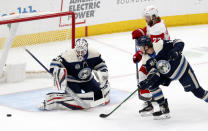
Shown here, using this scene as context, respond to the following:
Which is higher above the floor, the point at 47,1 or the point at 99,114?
the point at 47,1

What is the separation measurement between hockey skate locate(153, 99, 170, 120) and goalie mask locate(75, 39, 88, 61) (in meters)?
0.87

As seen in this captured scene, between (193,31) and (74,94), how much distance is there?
4309 mm

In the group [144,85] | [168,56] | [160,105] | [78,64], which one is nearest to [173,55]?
[168,56]

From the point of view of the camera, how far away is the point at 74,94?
200 inches

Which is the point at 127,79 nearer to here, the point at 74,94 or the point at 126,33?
the point at 74,94

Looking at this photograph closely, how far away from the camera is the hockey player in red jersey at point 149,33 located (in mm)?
4875

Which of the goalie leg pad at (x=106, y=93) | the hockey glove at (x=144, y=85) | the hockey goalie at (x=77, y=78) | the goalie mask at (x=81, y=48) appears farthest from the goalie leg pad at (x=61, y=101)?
the hockey glove at (x=144, y=85)

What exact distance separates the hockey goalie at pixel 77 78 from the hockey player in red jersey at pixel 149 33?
38 cm

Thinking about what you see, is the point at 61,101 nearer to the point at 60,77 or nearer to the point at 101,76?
the point at 60,77

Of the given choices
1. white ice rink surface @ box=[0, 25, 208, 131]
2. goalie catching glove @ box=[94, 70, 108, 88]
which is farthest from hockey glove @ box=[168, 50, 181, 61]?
goalie catching glove @ box=[94, 70, 108, 88]

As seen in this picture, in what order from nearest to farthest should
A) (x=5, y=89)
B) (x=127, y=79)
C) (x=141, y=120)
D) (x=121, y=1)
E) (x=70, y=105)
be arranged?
(x=141, y=120), (x=70, y=105), (x=5, y=89), (x=127, y=79), (x=121, y=1)

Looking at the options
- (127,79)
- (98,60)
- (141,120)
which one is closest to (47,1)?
(127,79)

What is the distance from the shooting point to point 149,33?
513 centimetres

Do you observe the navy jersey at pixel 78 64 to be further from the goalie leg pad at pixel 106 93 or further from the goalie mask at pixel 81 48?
the goalie leg pad at pixel 106 93
